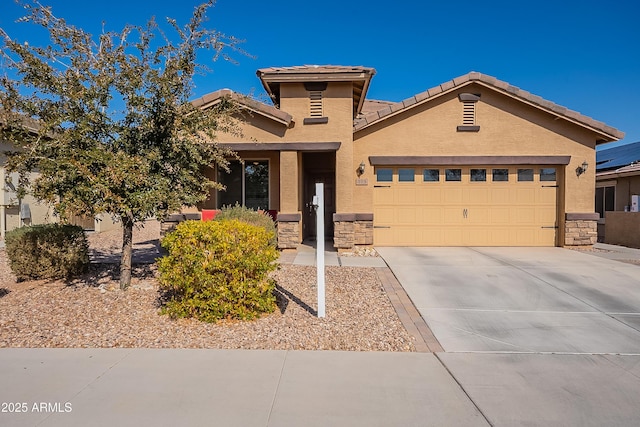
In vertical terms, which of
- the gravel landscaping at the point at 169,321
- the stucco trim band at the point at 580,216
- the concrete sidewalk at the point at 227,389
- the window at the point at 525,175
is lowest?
the concrete sidewalk at the point at 227,389

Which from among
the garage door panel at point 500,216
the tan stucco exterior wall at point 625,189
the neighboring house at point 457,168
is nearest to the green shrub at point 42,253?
Answer: the neighboring house at point 457,168

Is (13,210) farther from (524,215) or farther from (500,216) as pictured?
(524,215)

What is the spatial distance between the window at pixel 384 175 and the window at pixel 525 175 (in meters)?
3.84

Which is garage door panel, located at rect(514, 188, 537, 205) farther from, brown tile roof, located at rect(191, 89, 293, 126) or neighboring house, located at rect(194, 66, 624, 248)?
brown tile roof, located at rect(191, 89, 293, 126)

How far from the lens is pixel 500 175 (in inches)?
451

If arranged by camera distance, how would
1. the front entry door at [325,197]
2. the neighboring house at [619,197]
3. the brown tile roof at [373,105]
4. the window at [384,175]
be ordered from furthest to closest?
the brown tile roof at [373,105] → the front entry door at [325,197] → the neighboring house at [619,197] → the window at [384,175]

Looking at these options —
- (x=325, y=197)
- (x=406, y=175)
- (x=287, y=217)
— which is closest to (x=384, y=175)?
(x=406, y=175)

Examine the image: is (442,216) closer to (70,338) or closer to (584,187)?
(584,187)

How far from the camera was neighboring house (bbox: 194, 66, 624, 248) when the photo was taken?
432 inches

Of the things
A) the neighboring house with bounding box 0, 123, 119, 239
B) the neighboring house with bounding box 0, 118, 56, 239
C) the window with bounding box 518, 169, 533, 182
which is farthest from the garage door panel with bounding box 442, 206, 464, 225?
the neighboring house with bounding box 0, 118, 56, 239

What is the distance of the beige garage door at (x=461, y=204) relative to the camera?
11.4 meters

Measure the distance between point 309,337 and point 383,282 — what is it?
295 cm

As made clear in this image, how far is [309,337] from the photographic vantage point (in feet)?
14.9

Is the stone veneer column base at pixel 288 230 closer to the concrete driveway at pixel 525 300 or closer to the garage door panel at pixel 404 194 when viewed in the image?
the concrete driveway at pixel 525 300
